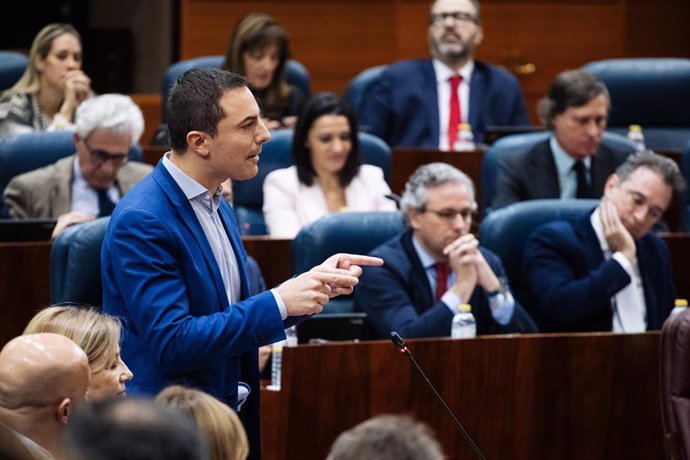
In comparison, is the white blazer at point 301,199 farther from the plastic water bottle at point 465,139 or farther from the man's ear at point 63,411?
the man's ear at point 63,411

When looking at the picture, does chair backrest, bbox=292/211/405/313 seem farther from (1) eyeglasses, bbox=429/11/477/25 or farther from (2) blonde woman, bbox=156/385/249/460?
(2) blonde woman, bbox=156/385/249/460

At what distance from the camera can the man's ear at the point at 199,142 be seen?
101 inches

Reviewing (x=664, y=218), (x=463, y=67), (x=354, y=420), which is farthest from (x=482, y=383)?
(x=463, y=67)

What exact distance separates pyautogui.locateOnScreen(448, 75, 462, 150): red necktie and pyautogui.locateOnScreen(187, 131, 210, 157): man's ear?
3358mm

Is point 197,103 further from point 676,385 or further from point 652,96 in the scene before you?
point 652,96

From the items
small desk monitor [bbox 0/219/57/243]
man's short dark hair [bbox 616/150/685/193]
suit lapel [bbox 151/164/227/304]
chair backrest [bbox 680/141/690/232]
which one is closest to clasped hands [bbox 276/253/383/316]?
suit lapel [bbox 151/164/227/304]

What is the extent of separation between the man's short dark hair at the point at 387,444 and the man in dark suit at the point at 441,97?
14.2ft

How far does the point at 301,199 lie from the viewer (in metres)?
4.83

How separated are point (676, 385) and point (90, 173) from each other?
6.56 ft

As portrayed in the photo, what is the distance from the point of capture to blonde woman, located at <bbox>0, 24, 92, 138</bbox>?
5.21 m

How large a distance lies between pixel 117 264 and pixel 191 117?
31cm

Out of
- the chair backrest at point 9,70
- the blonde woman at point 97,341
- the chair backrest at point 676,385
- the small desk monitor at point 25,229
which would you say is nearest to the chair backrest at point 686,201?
the chair backrest at point 676,385

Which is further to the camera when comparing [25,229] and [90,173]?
[90,173]

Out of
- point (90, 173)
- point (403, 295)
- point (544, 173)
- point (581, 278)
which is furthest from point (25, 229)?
point (544, 173)
